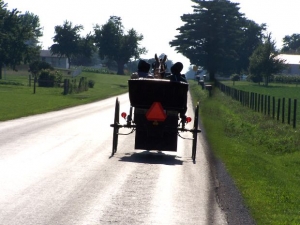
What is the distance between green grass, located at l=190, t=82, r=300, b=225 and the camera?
41.5 feet

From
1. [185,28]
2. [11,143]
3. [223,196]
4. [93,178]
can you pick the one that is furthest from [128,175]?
[185,28]

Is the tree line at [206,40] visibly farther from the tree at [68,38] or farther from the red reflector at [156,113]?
the red reflector at [156,113]

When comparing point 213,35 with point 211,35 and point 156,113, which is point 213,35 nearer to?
point 211,35

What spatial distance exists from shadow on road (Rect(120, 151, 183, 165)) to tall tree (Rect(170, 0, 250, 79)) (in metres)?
62.7

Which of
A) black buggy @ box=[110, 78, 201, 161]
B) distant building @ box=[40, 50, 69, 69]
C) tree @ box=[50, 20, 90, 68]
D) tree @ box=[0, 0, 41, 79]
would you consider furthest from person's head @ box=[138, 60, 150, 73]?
distant building @ box=[40, 50, 69, 69]

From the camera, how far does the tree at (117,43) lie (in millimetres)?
152375

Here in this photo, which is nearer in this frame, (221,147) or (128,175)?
(128,175)

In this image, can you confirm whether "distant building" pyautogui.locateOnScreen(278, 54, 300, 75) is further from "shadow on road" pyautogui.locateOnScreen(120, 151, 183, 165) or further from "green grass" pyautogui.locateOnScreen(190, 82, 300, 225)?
"shadow on road" pyautogui.locateOnScreen(120, 151, 183, 165)

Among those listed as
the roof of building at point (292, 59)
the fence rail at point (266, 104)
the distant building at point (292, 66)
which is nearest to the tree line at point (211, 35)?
the fence rail at point (266, 104)

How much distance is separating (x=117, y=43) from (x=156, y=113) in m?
135

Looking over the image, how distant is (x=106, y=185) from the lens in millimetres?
14203

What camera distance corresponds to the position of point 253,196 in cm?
1369

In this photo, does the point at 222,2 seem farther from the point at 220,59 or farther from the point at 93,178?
the point at 93,178

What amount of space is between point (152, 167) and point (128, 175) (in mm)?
1779
